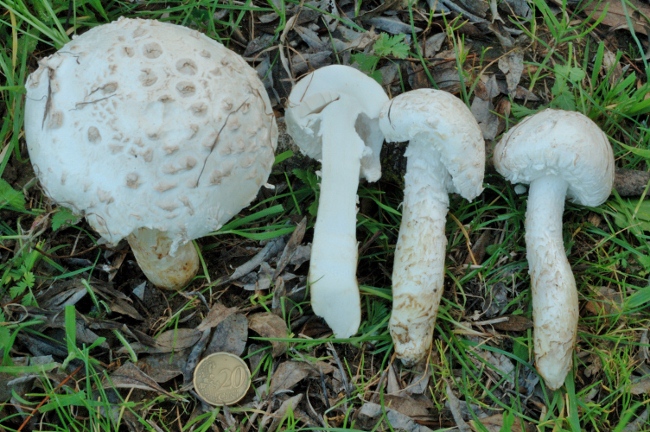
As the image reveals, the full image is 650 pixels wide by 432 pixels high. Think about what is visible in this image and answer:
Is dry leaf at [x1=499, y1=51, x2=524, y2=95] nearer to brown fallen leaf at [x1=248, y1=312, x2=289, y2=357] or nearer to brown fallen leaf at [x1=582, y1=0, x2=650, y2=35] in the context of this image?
brown fallen leaf at [x1=582, y1=0, x2=650, y2=35]

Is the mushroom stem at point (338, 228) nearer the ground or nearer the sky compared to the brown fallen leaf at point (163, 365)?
nearer the sky

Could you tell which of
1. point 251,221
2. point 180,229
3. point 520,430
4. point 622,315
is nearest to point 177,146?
point 180,229

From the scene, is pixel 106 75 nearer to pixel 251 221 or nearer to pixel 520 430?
pixel 251 221

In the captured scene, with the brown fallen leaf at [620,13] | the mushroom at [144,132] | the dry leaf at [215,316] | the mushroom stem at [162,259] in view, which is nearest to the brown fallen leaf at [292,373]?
the dry leaf at [215,316]

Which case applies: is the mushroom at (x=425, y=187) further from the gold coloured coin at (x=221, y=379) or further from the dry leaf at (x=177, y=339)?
the dry leaf at (x=177, y=339)

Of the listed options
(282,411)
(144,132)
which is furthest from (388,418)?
(144,132)

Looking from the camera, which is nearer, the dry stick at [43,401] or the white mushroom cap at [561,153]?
the dry stick at [43,401]

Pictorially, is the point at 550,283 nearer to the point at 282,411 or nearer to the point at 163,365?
the point at 282,411
